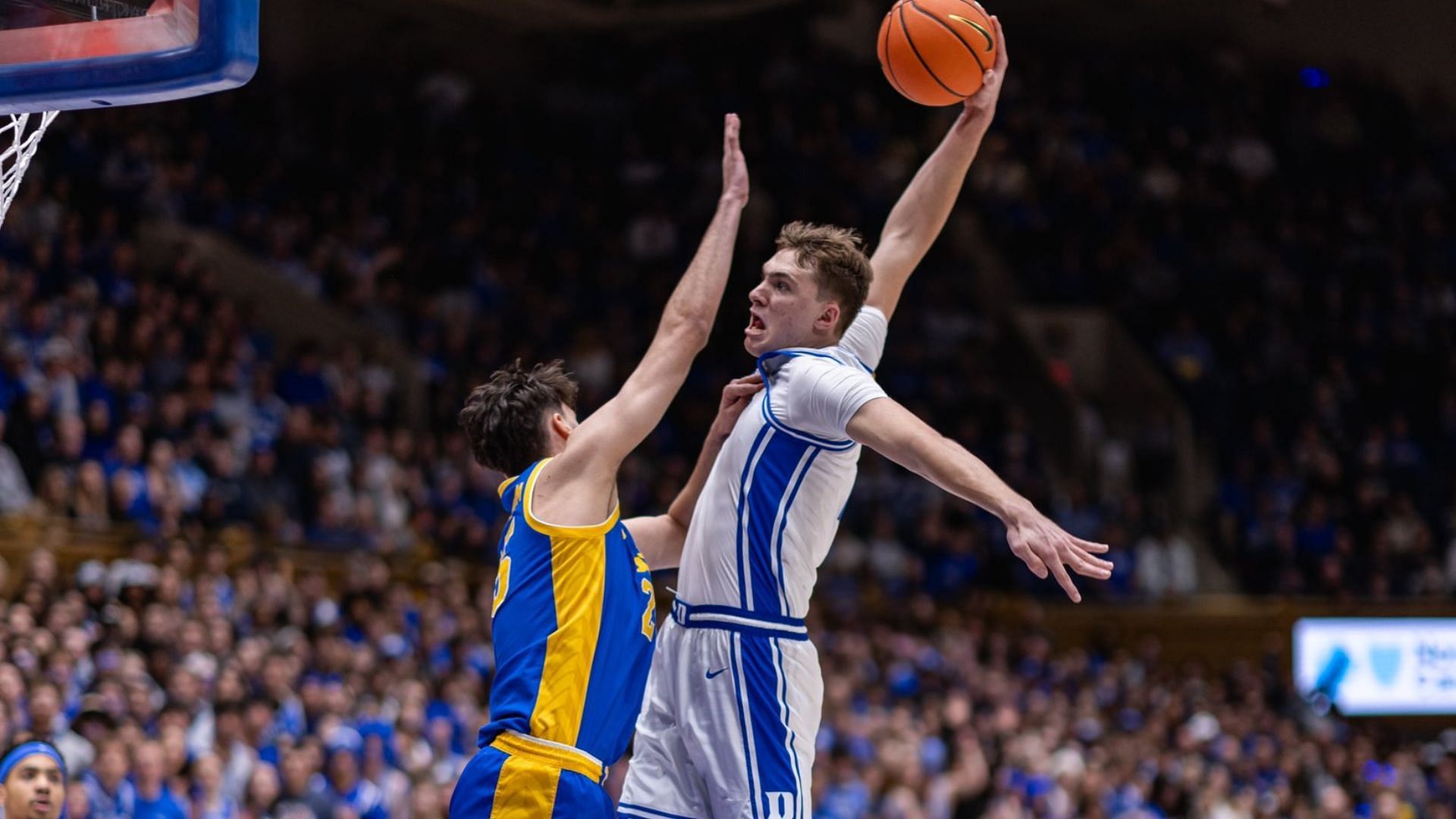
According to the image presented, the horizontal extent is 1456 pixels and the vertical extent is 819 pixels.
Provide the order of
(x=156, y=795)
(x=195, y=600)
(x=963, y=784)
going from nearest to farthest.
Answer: (x=156, y=795)
(x=195, y=600)
(x=963, y=784)

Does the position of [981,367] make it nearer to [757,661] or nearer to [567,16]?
[567,16]

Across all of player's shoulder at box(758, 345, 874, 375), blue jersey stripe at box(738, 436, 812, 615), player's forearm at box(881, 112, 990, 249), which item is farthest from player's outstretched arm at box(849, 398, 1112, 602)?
player's forearm at box(881, 112, 990, 249)

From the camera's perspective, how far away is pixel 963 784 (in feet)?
39.8

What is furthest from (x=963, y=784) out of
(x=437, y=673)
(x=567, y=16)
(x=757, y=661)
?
(x=567, y=16)

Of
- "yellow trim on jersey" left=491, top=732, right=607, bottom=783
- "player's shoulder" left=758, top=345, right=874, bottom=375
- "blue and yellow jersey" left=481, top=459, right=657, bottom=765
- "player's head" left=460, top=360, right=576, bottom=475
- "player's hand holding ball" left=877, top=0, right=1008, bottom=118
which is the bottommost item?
"yellow trim on jersey" left=491, top=732, right=607, bottom=783

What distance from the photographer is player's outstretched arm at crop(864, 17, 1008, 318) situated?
194 inches

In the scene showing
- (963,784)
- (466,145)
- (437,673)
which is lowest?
(963,784)

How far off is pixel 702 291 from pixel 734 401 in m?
0.34

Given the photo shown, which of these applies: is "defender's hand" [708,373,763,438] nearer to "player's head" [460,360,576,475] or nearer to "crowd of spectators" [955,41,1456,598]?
"player's head" [460,360,576,475]

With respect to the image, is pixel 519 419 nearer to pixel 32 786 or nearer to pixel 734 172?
pixel 734 172

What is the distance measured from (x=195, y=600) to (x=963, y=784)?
16.7 ft

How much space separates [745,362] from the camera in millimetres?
16672

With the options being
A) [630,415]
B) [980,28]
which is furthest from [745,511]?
[980,28]

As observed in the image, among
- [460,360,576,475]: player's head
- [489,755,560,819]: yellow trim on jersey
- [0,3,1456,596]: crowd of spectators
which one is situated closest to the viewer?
[489,755,560,819]: yellow trim on jersey
